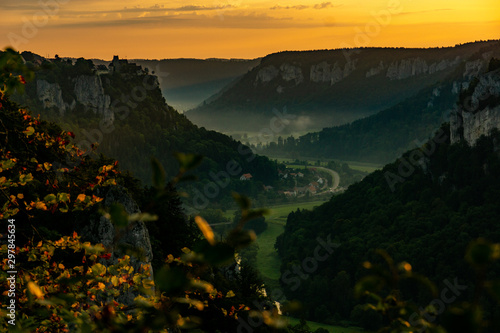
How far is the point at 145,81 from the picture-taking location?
170 meters

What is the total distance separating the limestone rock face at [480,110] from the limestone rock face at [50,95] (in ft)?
342

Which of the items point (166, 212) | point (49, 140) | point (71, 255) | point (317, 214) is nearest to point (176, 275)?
point (49, 140)

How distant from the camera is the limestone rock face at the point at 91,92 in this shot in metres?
154

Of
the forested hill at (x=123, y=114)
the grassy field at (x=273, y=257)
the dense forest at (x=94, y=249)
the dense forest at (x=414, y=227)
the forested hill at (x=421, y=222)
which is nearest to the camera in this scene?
the dense forest at (x=94, y=249)

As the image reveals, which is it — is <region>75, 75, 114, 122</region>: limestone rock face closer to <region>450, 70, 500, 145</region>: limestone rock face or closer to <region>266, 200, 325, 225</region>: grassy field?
<region>266, 200, 325, 225</region>: grassy field

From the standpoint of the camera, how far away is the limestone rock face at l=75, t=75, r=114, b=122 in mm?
154250

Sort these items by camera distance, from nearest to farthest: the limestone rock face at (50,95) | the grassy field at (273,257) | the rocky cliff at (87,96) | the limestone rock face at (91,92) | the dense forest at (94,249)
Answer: the dense forest at (94,249) → the grassy field at (273,257) → the limestone rock face at (50,95) → the rocky cliff at (87,96) → the limestone rock face at (91,92)

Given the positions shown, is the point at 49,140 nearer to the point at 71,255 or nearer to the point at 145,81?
the point at 71,255

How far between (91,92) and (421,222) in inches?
4048

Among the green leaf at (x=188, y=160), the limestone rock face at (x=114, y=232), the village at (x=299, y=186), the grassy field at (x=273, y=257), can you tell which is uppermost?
the green leaf at (x=188, y=160)

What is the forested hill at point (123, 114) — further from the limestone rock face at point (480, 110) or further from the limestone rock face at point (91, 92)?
the limestone rock face at point (480, 110)

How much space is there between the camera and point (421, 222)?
8788 cm

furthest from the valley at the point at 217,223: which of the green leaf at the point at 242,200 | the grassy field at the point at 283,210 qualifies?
the grassy field at the point at 283,210

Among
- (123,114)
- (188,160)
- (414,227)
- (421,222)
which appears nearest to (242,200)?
(188,160)
